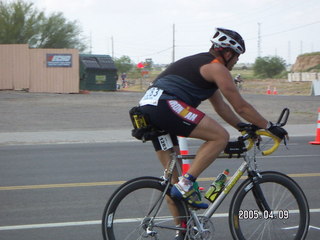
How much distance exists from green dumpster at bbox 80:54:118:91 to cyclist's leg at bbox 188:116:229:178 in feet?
103

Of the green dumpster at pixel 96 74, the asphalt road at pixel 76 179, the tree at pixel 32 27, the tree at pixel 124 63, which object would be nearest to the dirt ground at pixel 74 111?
the green dumpster at pixel 96 74

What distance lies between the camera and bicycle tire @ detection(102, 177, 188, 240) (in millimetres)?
4930

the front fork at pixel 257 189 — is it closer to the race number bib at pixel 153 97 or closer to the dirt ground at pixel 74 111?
the race number bib at pixel 153 97

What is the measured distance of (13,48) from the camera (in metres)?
31.4

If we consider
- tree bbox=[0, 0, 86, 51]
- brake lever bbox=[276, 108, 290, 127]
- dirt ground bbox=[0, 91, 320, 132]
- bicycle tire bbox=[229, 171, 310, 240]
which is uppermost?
tree bbox=[0, 0, 86, 51]

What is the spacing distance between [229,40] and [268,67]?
293 ft

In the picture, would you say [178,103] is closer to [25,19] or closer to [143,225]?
[143,225]

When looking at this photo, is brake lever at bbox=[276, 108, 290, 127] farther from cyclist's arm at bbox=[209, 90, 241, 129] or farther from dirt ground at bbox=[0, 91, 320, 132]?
dirt ground at bbox=[0, 91, 320, 132]

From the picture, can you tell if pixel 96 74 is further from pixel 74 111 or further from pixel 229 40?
pixel 229 40

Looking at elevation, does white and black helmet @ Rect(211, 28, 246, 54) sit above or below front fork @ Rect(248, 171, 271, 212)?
above

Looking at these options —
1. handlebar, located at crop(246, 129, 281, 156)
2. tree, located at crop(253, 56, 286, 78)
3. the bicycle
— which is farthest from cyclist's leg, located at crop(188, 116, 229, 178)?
tree, located at crop(253, 56, 286, 78)

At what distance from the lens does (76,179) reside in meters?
9.74

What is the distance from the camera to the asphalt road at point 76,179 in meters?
6.52

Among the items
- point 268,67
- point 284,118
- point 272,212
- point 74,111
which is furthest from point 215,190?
point 268,67
